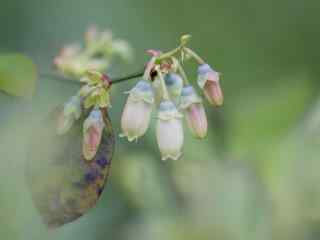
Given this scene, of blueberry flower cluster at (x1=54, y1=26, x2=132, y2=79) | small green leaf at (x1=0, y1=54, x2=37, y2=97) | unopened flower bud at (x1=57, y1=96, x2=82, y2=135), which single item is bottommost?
unopened flower bud at (x1=57, y1=96, x2=82, y2=135)

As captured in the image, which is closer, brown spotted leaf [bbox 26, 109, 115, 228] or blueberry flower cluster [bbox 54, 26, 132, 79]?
brown spotted leaf [bbox 26, 109, 115, 228]

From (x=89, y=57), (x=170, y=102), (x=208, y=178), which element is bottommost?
(x=208, y=178)

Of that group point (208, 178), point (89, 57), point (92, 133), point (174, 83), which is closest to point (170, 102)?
point (174, 83)

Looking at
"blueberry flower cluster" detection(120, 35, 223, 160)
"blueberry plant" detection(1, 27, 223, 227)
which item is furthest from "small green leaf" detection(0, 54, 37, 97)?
"blueberry flower cluster" detection(120, 35, 223, 160)

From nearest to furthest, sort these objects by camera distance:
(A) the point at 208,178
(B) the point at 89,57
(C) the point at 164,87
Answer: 1. (C) the point at 164,87
2. (A) the point at 208,178
3. (B) the point at 89,57

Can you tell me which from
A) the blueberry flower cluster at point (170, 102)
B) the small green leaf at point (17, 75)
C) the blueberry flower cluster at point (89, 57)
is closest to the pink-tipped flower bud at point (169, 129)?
the blueberry flower cluster at point (170, 102)

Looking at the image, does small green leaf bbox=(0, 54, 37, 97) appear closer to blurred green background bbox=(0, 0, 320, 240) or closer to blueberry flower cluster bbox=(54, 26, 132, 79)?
blurred green background bbox=(0, 0, 320, 240)

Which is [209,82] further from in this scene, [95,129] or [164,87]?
[95,129]
